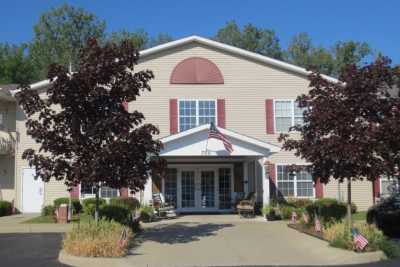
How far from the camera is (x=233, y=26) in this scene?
6925cm

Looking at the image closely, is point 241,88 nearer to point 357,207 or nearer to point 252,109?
point 252,109

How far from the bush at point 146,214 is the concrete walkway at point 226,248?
1.72 metres

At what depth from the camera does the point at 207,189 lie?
28.6 m

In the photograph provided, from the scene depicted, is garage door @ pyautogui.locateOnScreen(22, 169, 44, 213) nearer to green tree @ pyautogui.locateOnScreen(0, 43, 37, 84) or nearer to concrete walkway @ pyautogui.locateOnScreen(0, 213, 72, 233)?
concrete walkway @ pyautogui.locateOnScreen(0, 213, 72, 233)

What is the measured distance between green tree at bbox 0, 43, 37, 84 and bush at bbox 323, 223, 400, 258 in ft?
137

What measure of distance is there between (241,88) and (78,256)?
16549mm

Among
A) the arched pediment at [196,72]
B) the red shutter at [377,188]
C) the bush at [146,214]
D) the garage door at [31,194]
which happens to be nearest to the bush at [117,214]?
the bush at [146,214]

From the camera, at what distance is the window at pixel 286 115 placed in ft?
90.9

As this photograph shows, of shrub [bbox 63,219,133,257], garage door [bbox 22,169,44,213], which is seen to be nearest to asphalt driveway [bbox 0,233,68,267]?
shrub [bbox 63,219,133,257]

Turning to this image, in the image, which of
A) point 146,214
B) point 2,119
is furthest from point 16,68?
point 146,214

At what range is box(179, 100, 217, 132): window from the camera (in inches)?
1080

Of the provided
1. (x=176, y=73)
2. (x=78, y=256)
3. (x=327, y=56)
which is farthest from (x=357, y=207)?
(x=327, y=56)

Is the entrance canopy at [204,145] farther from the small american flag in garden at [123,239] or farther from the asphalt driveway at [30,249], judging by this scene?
the small american flag in garden at [123,239]

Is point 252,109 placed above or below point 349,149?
above
